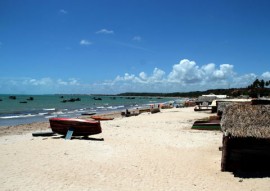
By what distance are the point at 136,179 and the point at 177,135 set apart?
9.83m

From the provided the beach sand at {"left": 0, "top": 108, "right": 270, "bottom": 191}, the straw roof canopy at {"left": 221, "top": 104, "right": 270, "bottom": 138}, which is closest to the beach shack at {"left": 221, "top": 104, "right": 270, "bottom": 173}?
the straw roof canopy at {"left": 221, "top": 104, "right": 270, "bottom": 138}

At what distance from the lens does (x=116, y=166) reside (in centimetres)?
1138

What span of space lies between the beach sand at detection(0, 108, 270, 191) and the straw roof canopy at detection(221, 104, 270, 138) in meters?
1.41

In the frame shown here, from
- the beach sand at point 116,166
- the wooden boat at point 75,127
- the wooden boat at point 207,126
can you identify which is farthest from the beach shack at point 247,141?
the wooden boat at point 207,126

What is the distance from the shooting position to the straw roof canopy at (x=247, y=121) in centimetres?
989

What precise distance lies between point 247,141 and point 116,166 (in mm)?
4636

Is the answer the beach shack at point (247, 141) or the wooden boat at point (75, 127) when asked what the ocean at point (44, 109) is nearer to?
the wooden boat at point (75, 127)

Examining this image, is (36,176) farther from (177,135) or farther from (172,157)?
(177,135)

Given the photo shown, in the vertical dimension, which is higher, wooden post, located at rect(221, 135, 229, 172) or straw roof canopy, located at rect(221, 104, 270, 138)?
straw roof canopy, located at rect(221, 104, 270, 138)

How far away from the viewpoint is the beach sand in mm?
9234

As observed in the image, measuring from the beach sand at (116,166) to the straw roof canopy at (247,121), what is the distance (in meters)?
1.41

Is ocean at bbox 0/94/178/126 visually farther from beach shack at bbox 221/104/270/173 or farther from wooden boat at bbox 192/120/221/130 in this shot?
beach shack at bbox 221/104/270/173

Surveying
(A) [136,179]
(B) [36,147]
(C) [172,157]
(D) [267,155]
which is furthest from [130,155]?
(D) [267,155]

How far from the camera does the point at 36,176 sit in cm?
983
